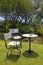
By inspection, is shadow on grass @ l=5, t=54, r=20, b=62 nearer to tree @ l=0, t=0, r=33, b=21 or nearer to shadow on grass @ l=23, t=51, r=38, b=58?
shadow on grass @ l=23, t=51, r=38, b=58

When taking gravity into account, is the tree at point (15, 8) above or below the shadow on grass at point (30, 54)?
above

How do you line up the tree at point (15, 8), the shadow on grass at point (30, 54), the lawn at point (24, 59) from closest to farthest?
the lawn at point (24, 59)
the shadow on grass at point (30, 54)
the tree at point (15, 8)

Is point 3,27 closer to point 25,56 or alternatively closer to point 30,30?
point 30,30

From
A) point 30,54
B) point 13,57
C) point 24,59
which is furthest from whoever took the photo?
point 30,54

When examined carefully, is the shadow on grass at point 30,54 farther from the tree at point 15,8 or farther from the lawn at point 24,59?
the tree at point 15,8

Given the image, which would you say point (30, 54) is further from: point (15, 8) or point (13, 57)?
point (15, 8)

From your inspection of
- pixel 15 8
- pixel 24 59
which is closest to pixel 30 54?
pixel 24 59

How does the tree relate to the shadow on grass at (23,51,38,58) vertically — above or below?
above

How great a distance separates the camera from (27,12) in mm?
Answer: 12867

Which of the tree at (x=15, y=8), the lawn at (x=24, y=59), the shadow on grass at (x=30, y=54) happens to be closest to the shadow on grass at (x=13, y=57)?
the lawn at (x=24, y=59)

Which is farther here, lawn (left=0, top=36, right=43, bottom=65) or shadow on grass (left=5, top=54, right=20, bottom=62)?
shadow on grass (left=5, top=54, right=20, bottom=62)

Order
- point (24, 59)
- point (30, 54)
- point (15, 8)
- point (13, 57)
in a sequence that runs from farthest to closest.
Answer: point (15, 8)
point (30, 54)
point (13, 57)
point (24, 59)

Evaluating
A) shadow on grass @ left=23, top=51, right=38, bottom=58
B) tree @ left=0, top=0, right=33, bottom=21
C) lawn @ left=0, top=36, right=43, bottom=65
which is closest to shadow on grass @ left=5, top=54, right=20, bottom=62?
lawn @ left=0, top=36, right=43, bottom=65

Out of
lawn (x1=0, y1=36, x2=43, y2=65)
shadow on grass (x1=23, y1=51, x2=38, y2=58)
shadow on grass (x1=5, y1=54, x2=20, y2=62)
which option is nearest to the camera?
lawn (x1=0, y1=36, x2=43, y2=65)
